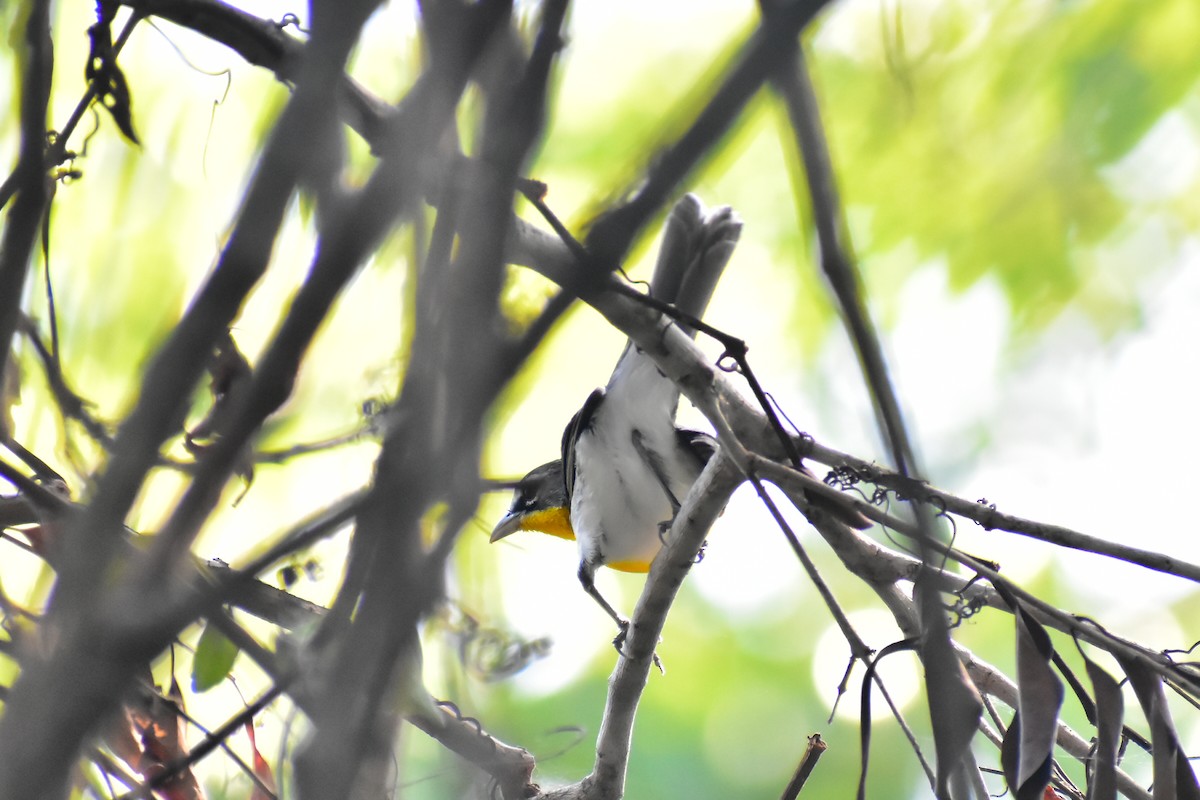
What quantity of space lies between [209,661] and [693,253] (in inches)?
62.8

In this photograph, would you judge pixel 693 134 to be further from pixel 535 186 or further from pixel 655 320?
pixel 655 320

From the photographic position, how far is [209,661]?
5.27 ft

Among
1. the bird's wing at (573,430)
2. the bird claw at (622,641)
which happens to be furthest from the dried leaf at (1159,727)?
the bird's wing at (573,430)

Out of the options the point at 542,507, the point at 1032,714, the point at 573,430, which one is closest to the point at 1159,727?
the point at 1032,714

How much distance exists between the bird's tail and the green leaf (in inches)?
56.6

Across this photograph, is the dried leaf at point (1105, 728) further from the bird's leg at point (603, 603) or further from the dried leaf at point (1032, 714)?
the bird's leg at point (603, 603)

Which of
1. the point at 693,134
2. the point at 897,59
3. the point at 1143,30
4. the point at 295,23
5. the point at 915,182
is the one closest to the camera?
the point at 693,134

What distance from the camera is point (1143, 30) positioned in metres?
3.87

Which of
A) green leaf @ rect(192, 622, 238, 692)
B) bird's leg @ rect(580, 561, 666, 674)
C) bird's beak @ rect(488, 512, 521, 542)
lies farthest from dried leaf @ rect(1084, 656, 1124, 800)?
bird's beak @ rect(488, 512, 521, 542)

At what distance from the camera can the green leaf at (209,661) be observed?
63.1 inches

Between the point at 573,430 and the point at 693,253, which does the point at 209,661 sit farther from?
the point at 573,430

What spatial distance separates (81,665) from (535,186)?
0.62 metres

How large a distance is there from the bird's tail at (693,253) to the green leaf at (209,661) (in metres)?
1.44

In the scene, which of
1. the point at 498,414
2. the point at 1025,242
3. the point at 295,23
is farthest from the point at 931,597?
the point at 1025,242
